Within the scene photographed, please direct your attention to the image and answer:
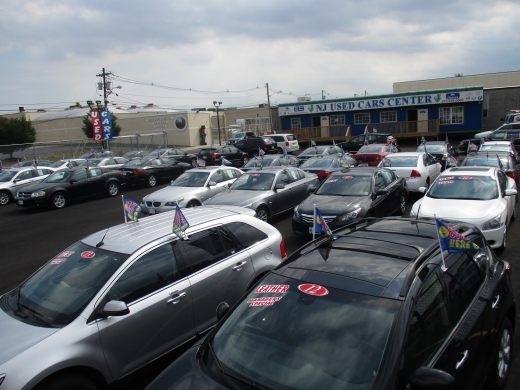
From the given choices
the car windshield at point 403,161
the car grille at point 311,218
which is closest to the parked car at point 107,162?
the car windshield at point 403,161

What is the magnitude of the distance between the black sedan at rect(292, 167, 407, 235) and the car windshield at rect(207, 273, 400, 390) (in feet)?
19.8

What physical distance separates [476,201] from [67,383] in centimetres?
815

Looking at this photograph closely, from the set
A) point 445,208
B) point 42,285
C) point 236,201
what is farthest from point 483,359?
point 236,201

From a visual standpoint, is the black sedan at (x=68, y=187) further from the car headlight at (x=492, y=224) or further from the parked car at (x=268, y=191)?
the car headlight at (x=492, y=224)

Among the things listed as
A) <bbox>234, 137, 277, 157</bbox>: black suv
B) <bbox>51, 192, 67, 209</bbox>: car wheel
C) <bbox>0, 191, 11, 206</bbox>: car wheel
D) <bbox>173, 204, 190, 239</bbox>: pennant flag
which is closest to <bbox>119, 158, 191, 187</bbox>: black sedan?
<bbox>51, 192, 67, 209</bbox>: car wheel

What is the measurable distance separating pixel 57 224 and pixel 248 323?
1220 centimetres

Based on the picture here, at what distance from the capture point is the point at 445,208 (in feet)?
28.4

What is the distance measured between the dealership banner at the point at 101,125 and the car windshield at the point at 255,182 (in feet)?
82.5

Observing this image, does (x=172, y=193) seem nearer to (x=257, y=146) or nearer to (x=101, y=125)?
(x=257, y=146)

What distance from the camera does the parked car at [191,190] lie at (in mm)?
12500

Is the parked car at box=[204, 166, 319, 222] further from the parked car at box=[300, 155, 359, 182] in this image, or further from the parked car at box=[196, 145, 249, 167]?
the parked car at box=[196, 145, 249, 167]

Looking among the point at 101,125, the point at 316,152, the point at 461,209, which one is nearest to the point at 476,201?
the point at 461,209

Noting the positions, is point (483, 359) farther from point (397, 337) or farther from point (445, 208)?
point (445, 208)

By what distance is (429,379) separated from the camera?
2586 mm
